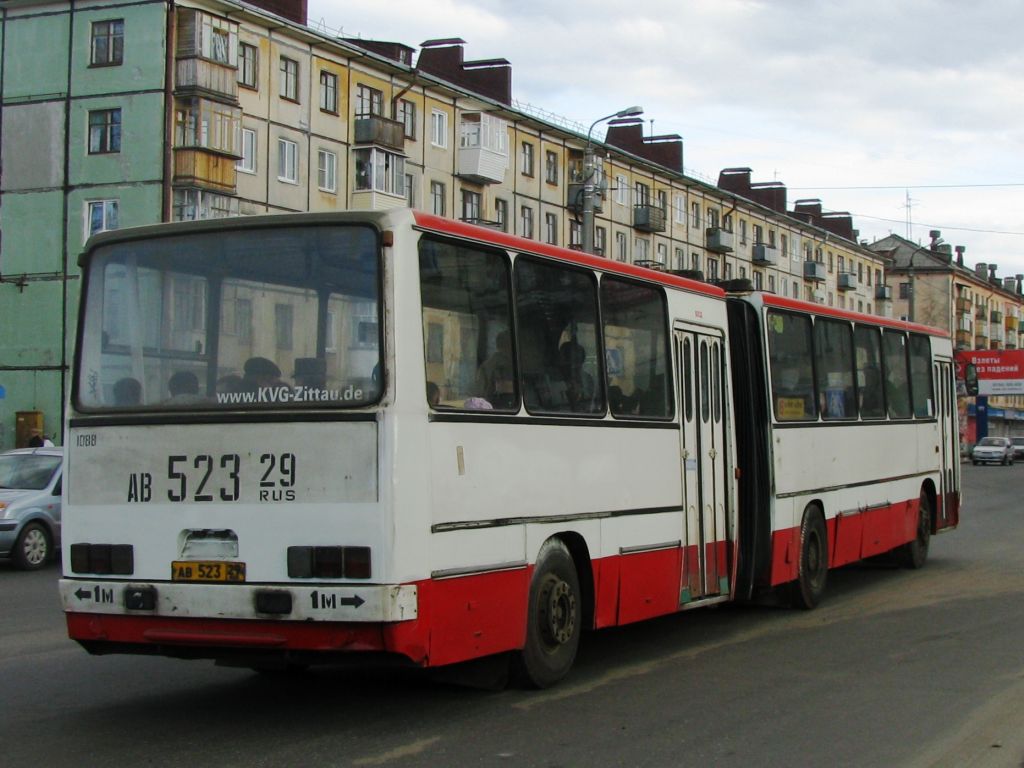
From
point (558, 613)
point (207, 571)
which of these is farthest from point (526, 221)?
point (207, 571)

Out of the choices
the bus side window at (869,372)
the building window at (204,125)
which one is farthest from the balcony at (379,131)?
the bus side window at (869,372)

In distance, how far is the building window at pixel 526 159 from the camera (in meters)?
62.3

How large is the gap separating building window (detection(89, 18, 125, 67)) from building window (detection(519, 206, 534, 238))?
21087 mm

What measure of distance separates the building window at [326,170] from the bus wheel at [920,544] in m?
34.6

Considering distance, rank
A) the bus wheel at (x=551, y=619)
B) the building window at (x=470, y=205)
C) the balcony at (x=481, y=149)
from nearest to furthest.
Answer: the bus wheel at (x=551, y=619)
the balcony at (x=481, y=149)
the building window at (x=470, y=205)

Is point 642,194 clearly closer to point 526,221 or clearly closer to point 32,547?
point 526,221

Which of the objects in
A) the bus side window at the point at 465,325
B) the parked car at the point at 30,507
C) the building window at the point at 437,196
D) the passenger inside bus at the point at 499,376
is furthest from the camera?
the building window at the point at 437,196

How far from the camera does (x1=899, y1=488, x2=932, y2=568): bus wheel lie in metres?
18.0

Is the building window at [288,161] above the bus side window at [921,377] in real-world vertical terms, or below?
above

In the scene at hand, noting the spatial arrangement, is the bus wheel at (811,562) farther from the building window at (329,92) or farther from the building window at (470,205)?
the building window at (470,205)

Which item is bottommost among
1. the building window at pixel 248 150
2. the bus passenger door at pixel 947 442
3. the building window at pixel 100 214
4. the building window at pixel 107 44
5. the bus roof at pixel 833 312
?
the bus passenger door at pixel 947 442

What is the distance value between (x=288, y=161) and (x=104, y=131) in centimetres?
611

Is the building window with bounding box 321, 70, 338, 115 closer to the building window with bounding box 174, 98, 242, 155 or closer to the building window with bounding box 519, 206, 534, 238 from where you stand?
the building window with bounding box 174, 98, 242, 155

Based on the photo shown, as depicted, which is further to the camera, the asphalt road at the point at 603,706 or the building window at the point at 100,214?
the building window at the point at 100,214
